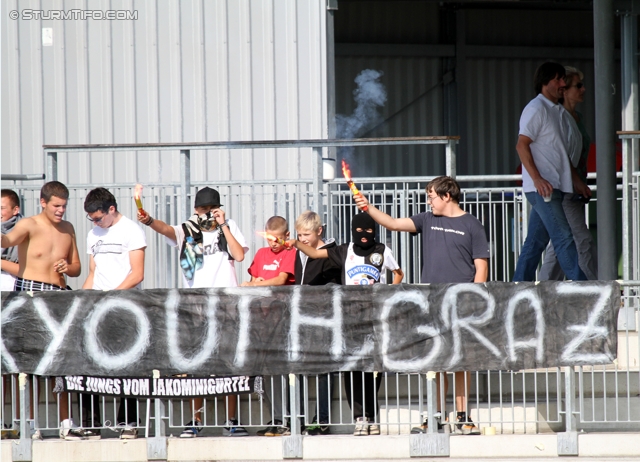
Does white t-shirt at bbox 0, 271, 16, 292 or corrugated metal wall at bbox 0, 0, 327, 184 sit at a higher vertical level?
corrugated metal wall at bbox 0, 0, 327, 184

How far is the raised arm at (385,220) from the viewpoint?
7.05 meters

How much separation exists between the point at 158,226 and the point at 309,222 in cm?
134

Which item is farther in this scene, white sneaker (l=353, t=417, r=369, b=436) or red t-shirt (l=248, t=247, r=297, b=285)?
red t-shirt (l=248, t=247, r=297, b=285)

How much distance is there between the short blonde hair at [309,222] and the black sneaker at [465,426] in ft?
6.61

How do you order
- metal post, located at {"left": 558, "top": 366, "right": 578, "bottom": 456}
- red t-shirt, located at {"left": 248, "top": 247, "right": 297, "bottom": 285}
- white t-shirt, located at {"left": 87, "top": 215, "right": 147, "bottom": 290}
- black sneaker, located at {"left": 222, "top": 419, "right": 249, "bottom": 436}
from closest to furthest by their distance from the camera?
metal post, located at {"left": 558, "top": 366, "right": 578, "bottom": 456} → black sneaker, located at {"left": 222, "top": 419, "right": 249, "bottom": 436} → white t-shirt, located at {"left": 87, "top": 215, "right": 147, "bottom": 290} → red t-shirt, located at {"left": 248, "top": 247, "right": 297, "bottom": 285}

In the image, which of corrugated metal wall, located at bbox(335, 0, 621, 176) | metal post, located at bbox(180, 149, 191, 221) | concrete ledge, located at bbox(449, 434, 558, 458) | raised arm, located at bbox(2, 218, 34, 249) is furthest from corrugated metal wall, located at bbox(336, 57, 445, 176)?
concrete ledge, located at bbox(449, 434, 558, 458)

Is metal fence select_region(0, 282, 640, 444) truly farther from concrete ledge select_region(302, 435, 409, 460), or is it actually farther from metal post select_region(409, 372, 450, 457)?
concrete ledge select_region(302, 435, 409, 460)

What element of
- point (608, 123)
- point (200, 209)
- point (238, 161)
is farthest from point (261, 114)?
point (608, 123)

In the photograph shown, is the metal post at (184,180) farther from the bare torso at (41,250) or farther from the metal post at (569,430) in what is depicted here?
the metal post at (569,430)

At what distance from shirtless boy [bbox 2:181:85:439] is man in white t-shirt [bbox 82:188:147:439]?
0.82 feet

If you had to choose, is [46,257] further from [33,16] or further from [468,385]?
[33,16]

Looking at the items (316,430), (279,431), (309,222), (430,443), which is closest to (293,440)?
(279,431)

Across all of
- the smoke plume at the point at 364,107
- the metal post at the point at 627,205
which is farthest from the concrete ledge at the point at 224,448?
the smoke plume at the point at 364,107

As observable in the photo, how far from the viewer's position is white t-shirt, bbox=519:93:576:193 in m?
7.93
